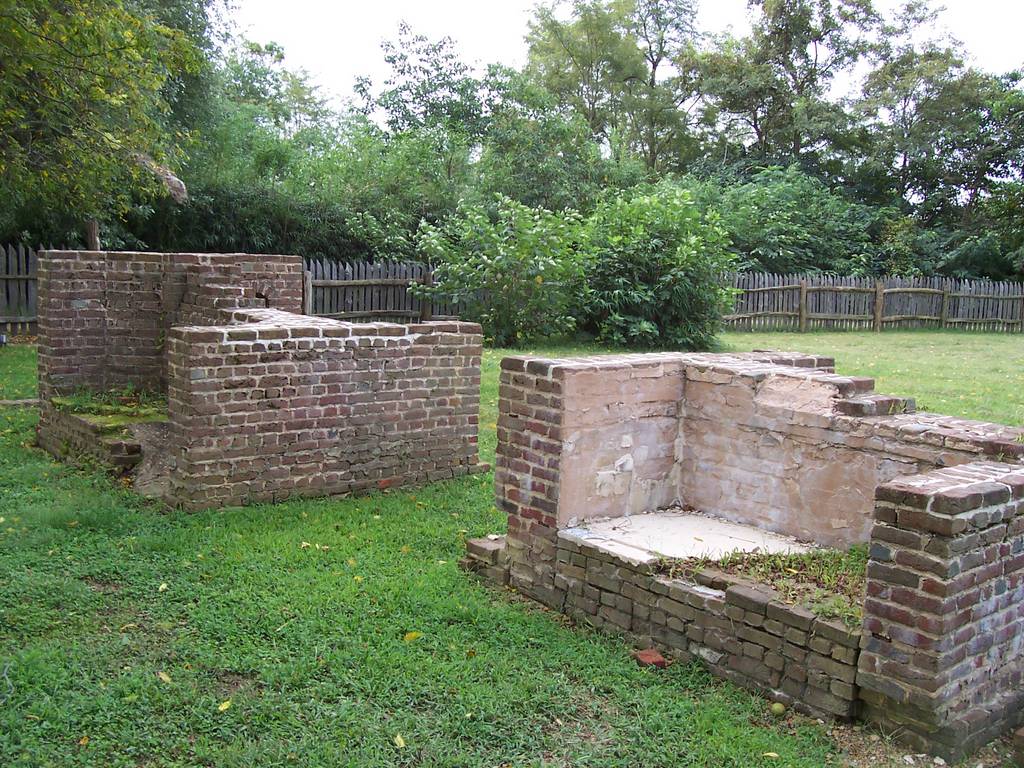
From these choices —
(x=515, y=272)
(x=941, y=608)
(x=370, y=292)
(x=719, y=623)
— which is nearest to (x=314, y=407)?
(x=719, y=623)

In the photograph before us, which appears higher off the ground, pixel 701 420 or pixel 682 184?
pixel 682 184

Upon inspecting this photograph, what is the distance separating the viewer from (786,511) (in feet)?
17.2

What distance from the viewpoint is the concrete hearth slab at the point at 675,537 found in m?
4.84

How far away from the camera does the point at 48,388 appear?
28.5 feet

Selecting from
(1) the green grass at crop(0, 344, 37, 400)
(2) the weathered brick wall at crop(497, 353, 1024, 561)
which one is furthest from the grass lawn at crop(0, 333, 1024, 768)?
(1) the green grass at crop(0, 344, 37, 400)

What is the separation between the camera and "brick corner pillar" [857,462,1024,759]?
11.5 feet

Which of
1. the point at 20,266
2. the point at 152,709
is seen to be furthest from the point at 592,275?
the point at 152,709

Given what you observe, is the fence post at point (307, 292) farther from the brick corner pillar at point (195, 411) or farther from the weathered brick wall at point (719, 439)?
the weathered brick wall at point (719, 439)

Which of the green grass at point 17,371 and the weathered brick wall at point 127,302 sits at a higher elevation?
the weathered brick wall at point 127,302

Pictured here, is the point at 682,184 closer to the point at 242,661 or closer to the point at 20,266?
the point at 20,266

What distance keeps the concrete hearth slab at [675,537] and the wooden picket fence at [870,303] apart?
603 inches

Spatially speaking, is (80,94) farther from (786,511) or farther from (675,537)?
(786,511)

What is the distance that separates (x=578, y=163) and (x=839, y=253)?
7834 mm

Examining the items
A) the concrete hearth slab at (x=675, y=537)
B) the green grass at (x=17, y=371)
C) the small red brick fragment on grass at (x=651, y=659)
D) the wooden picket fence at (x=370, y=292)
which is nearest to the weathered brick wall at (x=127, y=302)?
the green grass at (x=17, y=371)
